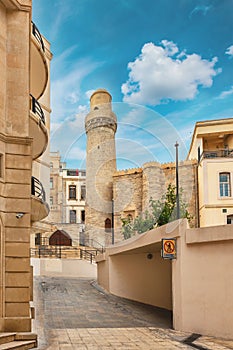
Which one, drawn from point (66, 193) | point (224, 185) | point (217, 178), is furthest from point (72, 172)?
point (224, 185)

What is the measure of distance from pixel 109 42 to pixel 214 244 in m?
15.8

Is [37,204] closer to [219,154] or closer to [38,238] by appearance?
[219,154]

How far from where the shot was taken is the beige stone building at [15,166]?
372 inches

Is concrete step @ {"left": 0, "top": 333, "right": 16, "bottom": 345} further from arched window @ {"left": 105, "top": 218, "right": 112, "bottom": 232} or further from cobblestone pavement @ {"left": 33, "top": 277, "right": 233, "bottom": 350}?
arched window @ {"left": 105, "top": 218, "right": 112, "bottom": 232}

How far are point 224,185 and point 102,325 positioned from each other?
20.6 meters

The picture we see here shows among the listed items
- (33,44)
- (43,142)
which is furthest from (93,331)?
(33,44)

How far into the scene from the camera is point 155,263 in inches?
675

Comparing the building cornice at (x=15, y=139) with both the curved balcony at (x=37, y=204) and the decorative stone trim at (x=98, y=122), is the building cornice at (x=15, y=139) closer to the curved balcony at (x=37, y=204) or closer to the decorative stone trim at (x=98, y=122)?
the curved balcony at (x=37, y=204)

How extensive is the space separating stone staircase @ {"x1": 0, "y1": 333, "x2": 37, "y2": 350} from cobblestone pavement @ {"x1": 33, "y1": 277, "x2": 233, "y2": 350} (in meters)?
0.25

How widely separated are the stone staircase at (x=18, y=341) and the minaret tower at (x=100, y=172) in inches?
1346

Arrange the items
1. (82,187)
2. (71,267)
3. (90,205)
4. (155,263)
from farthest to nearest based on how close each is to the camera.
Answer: (82,187)
(90,205)
(71,267)
(155,263)

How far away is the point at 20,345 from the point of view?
344 inches

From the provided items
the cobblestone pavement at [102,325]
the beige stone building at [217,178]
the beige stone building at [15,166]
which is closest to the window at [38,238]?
the beige stone building at [217,178]

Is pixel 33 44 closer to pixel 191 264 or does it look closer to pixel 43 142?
pixel 43 142
